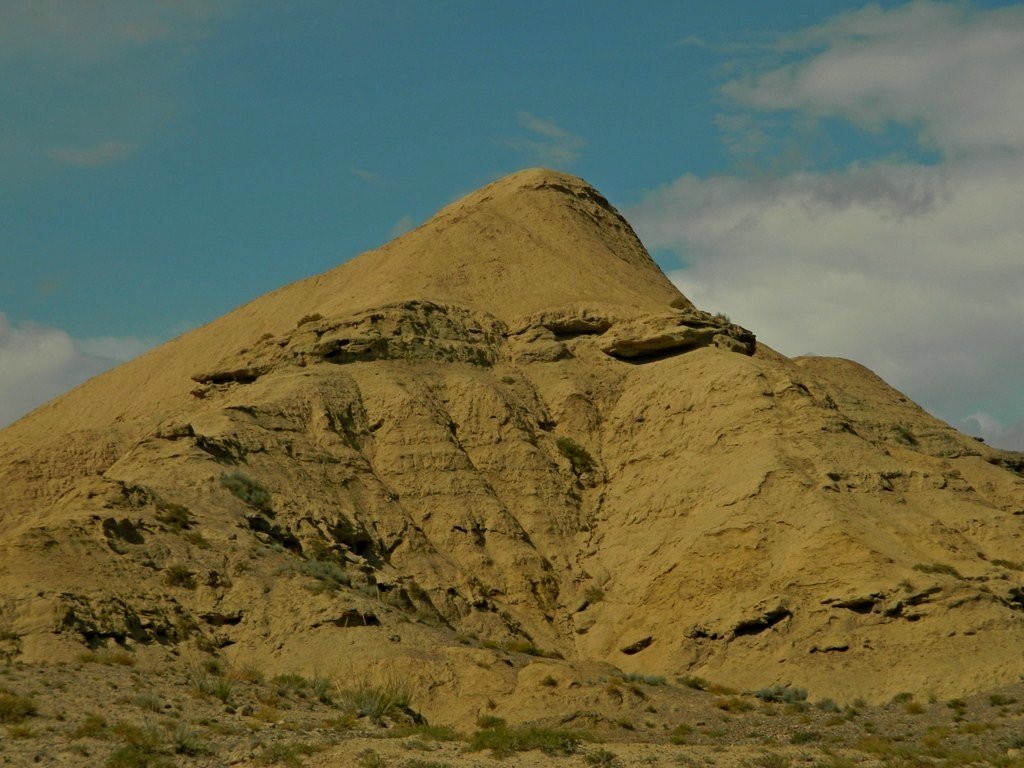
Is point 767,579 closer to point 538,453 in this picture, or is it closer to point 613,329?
point 538,453

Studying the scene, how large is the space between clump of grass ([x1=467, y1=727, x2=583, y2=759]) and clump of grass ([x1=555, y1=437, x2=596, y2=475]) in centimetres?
1913

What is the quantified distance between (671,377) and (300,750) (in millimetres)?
24895

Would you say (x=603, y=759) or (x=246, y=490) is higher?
(x=246, y=490)

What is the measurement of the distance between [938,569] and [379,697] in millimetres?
14901

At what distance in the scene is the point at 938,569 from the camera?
121 ft

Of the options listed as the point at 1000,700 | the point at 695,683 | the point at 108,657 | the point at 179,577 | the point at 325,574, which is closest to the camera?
the point at 108,657

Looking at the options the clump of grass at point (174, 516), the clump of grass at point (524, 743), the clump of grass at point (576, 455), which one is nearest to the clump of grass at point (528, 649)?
the clump of grass at point (576, 455)

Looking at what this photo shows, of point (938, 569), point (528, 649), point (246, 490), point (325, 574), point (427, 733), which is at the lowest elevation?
point (427, 733)

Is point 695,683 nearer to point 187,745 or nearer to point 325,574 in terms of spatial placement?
point 325,574

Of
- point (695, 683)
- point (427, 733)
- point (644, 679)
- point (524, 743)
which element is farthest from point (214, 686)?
point (695, 683)

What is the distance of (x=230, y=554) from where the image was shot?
35.3m

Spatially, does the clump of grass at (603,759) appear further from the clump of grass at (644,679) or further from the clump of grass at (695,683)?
the clump of grass at (695,683)

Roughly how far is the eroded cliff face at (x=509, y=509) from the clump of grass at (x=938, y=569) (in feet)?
1.95

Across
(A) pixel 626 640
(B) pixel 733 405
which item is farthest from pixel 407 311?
(A) pixel 626 640
